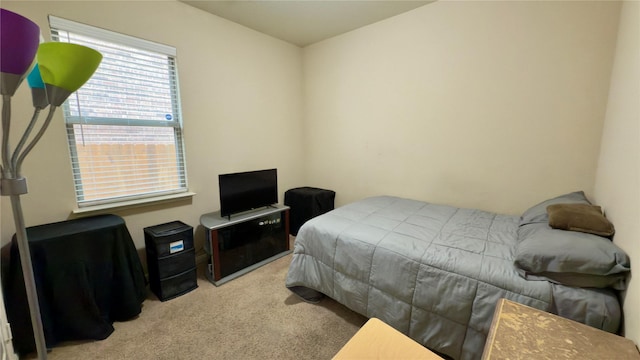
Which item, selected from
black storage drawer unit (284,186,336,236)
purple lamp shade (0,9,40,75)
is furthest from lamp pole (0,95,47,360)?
black storage drawer unit (284,186,336,236)

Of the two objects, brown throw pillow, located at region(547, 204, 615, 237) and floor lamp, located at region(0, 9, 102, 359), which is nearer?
floor lamp, located at region(0, 9, 102, 359)

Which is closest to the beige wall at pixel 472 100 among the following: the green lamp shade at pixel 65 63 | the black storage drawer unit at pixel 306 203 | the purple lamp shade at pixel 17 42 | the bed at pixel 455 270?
the black storage drawer unit at pixel 306 203

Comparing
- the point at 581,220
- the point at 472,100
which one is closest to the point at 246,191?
the point at 472,100

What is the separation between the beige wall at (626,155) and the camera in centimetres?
105

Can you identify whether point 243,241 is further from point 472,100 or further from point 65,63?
point 472,100

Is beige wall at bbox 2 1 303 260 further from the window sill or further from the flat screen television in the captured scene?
the flat screen television

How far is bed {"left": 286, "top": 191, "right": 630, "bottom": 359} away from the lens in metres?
1.18

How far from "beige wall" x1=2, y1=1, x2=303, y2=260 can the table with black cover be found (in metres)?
0.33

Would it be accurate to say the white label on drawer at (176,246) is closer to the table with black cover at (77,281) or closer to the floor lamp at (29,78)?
the table with black cover at (77,281)

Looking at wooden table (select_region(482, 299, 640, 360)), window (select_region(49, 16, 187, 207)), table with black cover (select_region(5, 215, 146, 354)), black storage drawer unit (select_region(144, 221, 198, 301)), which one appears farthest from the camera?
black storage drawer unit (select_region(144, 221, 198, 301))

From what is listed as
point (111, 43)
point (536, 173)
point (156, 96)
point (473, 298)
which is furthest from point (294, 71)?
point (473, 298)

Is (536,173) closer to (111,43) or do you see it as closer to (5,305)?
(111,43)

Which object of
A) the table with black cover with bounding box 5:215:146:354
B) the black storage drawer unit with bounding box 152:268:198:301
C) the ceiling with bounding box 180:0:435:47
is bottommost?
the black storage drawer unit with bounding box 152:268:198:301

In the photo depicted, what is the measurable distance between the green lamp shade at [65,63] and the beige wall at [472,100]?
8.58ft
